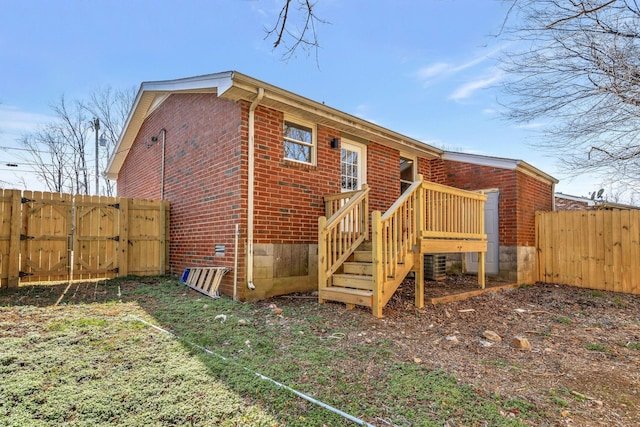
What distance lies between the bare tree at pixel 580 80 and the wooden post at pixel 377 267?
274 cm

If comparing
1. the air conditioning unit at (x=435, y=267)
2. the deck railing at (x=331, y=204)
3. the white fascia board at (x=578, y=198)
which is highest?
the white fascia board at (x=578, y=198)

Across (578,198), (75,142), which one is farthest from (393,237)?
(75,142)

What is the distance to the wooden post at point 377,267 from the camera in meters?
4.83

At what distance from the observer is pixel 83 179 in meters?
20.8

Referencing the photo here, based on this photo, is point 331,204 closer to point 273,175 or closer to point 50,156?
point 273,175

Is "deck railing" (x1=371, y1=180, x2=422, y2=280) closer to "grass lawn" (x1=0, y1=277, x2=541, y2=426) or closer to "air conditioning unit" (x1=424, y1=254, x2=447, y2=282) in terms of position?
"grass lawn" (x1=0, y1=277, x2=541, y2=426)

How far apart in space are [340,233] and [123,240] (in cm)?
484

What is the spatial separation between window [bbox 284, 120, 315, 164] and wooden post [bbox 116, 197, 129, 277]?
3.79m

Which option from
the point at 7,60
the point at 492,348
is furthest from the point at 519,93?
the point at 7,60

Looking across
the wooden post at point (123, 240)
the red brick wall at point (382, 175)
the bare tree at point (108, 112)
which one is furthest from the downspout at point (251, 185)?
the bare tree at point (108, 112)

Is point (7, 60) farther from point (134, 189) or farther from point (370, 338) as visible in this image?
point (370, 338)

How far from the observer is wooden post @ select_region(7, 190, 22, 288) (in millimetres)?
6176

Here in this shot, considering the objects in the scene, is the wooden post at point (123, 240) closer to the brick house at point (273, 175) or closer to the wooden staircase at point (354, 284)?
the brick house at point (273, 175)

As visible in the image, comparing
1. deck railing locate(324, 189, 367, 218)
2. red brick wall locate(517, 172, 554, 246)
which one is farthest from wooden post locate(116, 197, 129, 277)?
red brick wall locate(517, 172, 554, 246)
